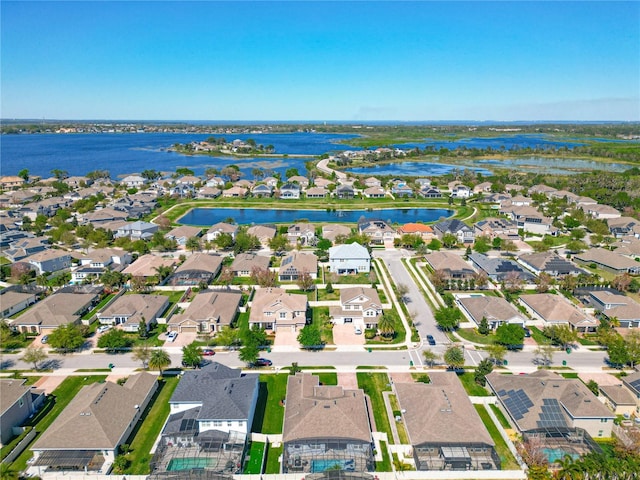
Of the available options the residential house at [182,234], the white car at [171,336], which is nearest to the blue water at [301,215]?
the residential house at [182,234]

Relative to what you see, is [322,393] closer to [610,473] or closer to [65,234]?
[610,473]

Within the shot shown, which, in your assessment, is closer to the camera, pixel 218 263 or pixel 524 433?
pixel 524 433

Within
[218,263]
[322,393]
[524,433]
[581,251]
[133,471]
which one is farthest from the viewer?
[581,251]

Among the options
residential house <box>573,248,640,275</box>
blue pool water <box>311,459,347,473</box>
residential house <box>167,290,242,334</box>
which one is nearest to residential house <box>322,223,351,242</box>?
residential house <box>167,290,242,334</box>

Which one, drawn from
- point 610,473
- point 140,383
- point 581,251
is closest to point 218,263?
point 140,383

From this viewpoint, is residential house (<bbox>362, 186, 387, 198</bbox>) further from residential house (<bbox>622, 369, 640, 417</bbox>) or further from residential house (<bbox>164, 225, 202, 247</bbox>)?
residential house (<bbox>622, 369, 640, 417</bbox>)

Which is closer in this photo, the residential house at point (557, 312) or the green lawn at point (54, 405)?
the green lawn at point (54, 405)

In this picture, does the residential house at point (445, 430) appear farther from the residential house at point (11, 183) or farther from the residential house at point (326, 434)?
the residential house at point (11, 183)

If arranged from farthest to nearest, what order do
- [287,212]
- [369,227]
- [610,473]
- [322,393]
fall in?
[287,212]
[369,227]
[322,393]
[610,473]
